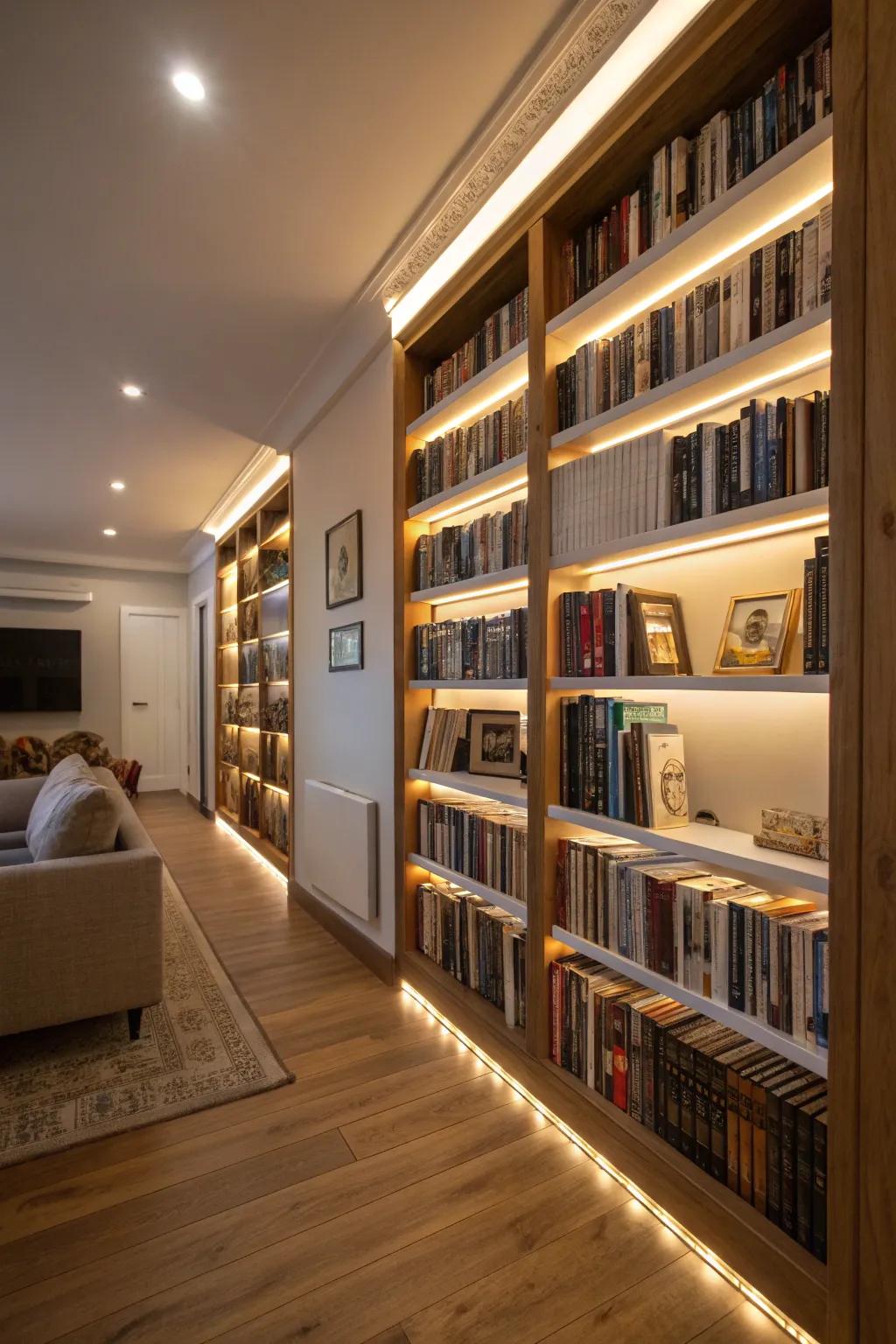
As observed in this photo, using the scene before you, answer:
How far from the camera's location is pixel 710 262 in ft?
5.22

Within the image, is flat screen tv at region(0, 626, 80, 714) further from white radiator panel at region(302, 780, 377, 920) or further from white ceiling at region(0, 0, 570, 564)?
white radiator panel at region(302, 780, 377, 920)

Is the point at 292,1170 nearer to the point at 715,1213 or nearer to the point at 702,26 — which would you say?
the point at 715,1213

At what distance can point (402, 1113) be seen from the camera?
1.92 metres

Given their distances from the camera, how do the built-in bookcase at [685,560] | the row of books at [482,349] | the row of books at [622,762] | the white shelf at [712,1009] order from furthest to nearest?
the row of books at [482,349] → the row of books at [622,762] → the built-in bookcase at [685,560] → the white shelf at [712,1009]

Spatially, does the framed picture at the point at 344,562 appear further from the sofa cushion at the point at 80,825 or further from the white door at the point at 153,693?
the white door at the point at 153,693

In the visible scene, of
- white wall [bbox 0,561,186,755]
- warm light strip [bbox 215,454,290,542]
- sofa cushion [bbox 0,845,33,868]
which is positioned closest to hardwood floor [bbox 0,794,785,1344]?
sofa cushion [bbox 0,845,33,868]

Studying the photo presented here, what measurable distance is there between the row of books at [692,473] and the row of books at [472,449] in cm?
32

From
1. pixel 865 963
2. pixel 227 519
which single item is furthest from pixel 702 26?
pixel 227 519

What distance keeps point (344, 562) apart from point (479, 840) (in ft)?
5.10

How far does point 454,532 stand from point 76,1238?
7.17ft

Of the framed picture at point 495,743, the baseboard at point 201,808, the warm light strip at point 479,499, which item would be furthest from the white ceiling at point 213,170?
the baseboard at point 201,808

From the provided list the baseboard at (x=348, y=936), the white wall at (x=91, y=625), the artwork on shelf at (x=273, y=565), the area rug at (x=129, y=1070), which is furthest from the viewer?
the white wall at (x=91, y=625)

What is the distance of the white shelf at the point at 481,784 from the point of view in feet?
6.82

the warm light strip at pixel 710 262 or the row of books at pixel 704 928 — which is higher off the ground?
the warm light strip at pixel 710 262
